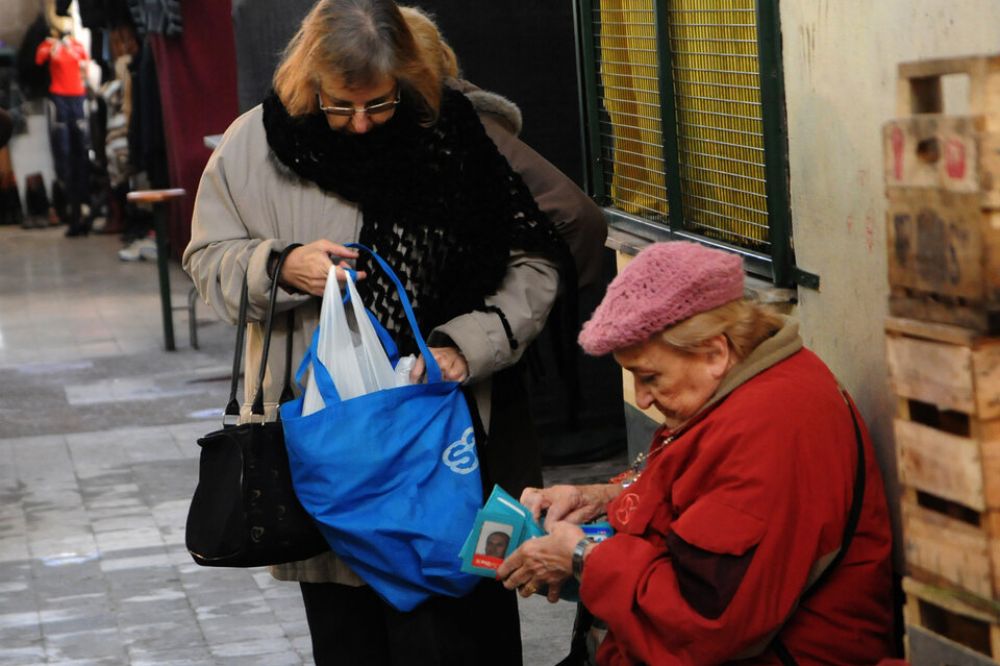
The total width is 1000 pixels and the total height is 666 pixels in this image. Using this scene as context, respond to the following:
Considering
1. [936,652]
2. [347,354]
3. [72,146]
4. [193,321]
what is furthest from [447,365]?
[72,146]

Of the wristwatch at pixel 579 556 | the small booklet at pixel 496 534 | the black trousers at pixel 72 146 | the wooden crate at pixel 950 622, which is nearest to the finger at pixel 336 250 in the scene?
the small booklet at pixel 496 534

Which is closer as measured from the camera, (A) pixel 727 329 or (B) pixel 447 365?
(A) pixel 727 329

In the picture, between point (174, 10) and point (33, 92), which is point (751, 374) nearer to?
point (174, 10)

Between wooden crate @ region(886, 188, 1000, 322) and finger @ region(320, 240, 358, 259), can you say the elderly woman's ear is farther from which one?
finger @ region(320, 240, 358, 259)

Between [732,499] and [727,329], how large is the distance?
1.09 ft

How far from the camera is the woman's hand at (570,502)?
329cm

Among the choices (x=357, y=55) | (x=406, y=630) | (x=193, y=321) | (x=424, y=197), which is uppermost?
(x=357, y=55)

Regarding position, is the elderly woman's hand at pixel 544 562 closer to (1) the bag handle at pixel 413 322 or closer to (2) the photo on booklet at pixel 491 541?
(2) the photo on booklet at pixel 491 541

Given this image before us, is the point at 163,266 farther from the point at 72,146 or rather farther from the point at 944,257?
the point at 944,257

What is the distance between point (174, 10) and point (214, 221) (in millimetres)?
10419

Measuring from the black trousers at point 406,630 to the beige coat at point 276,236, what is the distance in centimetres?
9

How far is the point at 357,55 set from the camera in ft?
10.6

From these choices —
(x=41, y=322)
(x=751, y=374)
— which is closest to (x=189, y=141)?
(x=41, y=322)

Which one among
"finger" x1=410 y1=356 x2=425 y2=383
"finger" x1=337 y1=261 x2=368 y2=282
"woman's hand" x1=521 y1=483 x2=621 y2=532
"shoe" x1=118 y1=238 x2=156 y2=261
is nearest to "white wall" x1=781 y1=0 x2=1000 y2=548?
"woman's hand" x1=521 y1=483 x2=621 y2=532
